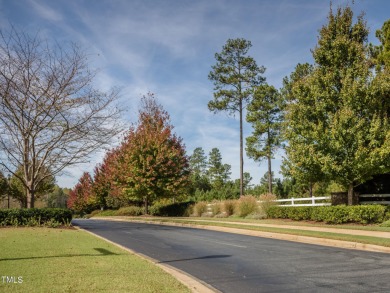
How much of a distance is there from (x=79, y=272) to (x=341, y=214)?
1613 centimetres

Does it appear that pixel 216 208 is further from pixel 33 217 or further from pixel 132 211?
pixel 132 211

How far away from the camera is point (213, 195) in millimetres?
53969

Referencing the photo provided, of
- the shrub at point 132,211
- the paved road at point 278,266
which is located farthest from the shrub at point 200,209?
the paved road at point 278,266

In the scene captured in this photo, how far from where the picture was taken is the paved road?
6.70m

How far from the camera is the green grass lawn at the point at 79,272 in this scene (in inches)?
237

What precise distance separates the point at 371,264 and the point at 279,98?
34.4m

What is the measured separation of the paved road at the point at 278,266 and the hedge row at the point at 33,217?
35.2 ft

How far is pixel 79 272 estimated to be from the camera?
7.20m

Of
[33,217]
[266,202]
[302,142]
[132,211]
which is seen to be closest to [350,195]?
[302,142]

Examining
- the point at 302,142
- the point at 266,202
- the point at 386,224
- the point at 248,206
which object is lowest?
the point at 386,224

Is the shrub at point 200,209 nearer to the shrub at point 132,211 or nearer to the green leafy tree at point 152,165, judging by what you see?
the green leafy tree at point 152,165

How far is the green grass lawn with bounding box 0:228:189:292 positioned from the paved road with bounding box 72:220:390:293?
3.48ft

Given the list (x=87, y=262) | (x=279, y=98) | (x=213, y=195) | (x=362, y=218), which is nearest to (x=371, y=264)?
(x=87, y=262)

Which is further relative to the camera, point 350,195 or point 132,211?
point 132,211
